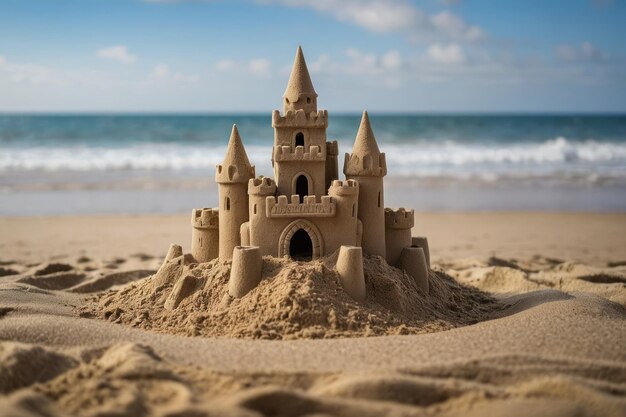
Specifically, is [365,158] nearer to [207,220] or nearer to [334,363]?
[207,220]

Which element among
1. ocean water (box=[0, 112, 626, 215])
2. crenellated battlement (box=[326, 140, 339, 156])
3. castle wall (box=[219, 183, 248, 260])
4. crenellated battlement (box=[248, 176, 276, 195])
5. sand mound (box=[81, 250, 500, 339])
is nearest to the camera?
sand mound (box=[81, 250, 500, 339])

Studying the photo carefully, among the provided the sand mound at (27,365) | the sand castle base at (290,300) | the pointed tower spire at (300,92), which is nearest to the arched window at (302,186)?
the pointed tower spire at (300,92)

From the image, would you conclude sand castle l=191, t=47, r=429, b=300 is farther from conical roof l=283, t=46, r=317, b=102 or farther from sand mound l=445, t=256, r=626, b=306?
sand mound l=445, t=256, r=626, b=306

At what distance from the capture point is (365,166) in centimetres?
845

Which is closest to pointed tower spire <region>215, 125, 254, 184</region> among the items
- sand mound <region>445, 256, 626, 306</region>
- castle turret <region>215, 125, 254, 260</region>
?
castle turret <region>215, 125, 254, 260</region>

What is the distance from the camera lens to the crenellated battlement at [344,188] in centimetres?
804

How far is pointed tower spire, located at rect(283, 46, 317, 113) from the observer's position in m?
8.62

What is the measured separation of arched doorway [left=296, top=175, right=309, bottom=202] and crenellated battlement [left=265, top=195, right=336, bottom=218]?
569 millimetres

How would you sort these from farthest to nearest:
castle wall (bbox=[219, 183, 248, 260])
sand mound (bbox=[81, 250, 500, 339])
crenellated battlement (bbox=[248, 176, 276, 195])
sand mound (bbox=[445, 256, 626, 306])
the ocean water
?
1. the ocean water
2. sand mound (bbox=[445, 256, 626, 306])
3. castle wall (bbox=[219, 183, 248, 260])
4. crenellated battlement (bbox=[248, 176, 276, 195])
5. sand mound (bbox=[81, 250, 500, 339])

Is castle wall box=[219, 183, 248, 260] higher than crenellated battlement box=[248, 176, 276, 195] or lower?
lower

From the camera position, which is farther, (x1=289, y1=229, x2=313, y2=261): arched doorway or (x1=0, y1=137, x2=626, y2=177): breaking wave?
(x1=0, y1=137, x2=626, y2=177): breaking wave

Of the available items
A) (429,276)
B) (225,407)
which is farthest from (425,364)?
(429,276)

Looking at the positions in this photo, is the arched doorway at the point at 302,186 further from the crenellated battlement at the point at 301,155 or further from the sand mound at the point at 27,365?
the sand mound at the point at 27,365

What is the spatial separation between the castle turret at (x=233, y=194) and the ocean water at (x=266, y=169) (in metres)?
10.2
